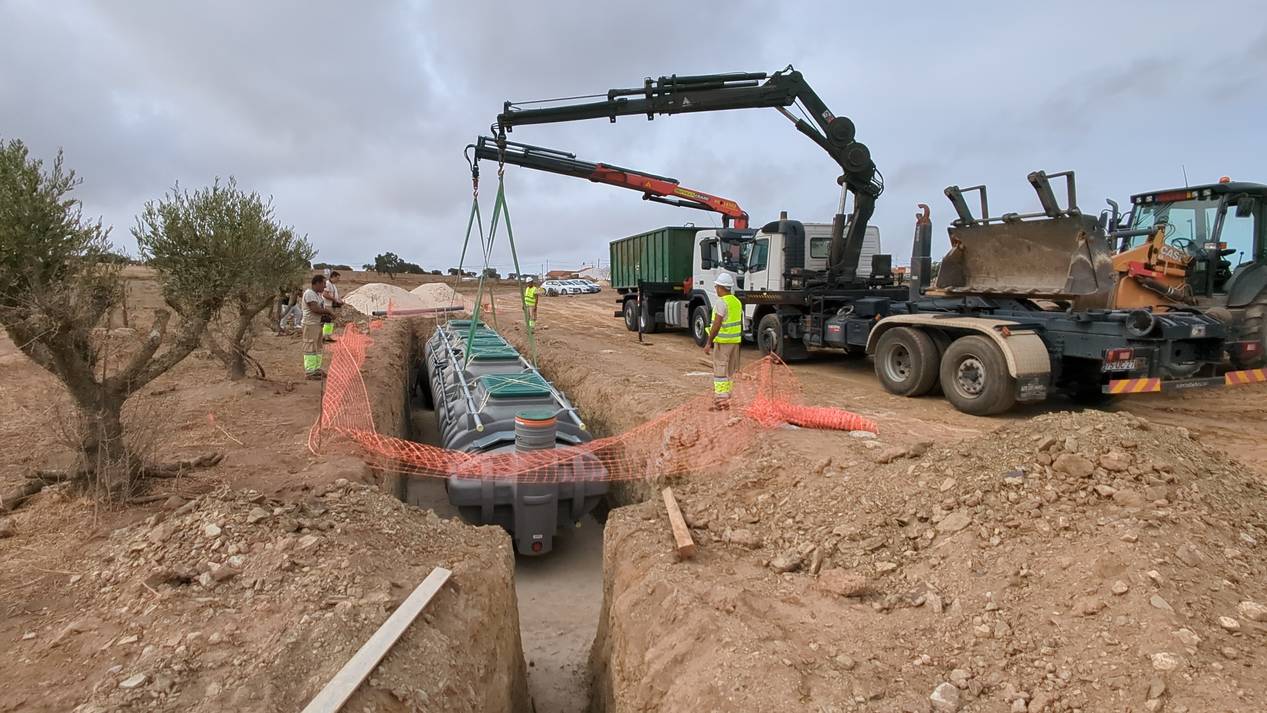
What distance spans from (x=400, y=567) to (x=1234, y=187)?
A: 35.2ft

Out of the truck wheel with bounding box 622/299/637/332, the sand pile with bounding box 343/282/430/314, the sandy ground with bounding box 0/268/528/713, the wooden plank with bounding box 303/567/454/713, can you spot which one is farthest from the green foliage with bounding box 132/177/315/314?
the sand pile with bounding box 343/282/430/314

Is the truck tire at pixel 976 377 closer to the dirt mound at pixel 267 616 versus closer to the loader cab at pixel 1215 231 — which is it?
the loader cab at pixel 1215 231

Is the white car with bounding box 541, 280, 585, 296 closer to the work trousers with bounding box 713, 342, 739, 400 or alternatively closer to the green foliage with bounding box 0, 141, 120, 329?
the work trousers with bounding box 713, 342, 739, 400

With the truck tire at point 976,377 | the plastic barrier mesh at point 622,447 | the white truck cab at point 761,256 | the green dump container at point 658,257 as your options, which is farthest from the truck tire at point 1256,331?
the green dump container at point 658,257

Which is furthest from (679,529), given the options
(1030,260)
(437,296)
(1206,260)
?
(437,296)

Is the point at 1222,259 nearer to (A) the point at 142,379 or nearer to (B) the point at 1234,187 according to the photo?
(B) the point at 1234,187

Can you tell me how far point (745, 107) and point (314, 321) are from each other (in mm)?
7968

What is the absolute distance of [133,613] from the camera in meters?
3.29

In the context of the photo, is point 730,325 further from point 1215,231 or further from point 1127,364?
point 1215,231

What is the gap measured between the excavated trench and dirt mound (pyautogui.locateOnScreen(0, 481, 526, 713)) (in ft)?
1.27

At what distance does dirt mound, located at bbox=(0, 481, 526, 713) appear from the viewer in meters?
2.84

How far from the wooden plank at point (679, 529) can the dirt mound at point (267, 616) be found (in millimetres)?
1180

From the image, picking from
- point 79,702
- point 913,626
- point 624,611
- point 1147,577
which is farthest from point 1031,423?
point 79,702

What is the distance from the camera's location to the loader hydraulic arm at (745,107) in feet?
36.4
